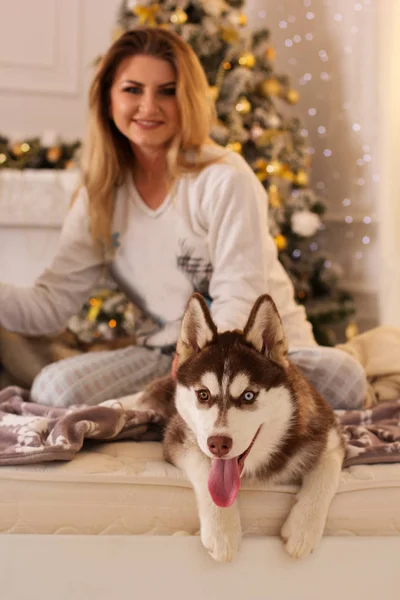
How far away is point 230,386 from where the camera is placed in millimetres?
1312

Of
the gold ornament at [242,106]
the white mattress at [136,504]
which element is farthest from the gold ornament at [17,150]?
the white mattress at [136,504]

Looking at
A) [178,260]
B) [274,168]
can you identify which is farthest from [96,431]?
[274,168]

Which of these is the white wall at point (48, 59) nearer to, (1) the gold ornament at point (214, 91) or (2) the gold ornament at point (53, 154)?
(2) the gold ornament at point (53, 154)

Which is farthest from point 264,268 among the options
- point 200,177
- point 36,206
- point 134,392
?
point 36,206

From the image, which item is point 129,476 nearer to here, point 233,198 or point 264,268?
point 264,268

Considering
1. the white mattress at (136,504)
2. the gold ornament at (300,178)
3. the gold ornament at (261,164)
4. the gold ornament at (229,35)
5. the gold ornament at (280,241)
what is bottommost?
the gold ornament at (280,241)

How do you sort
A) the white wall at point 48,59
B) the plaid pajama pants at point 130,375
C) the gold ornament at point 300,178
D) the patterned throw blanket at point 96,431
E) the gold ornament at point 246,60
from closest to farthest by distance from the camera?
1. the patterned throw blanket at point 96,431
2. the plaid pajama pants at point 130,375
3. the gold ornament at point 246,60
4. the gold ornament at point 300,178
5. the white wall at point 48,59

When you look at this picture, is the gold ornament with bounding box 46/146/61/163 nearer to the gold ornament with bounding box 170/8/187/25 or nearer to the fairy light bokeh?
the gold ornament with bounding box 170/8/187/25

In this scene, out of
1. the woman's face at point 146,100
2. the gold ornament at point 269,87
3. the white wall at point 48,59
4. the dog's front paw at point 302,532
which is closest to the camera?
the dog's front paw at point 302,532

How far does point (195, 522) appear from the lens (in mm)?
1445

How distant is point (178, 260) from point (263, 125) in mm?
1539

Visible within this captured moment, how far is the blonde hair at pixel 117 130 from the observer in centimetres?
219

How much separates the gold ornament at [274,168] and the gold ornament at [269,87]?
13.3 inches

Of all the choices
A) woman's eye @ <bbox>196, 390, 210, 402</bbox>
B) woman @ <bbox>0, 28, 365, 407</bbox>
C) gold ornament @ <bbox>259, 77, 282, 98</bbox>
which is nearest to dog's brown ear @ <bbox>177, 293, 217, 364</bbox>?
woman's eye @ <bbox>196, 390, 210, 402</bbox>
